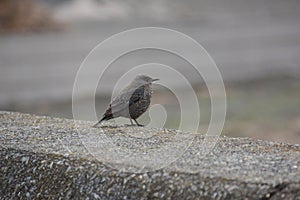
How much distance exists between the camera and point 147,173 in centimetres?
288

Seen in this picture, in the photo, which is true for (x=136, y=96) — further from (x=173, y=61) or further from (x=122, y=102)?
(x=173, y=61)

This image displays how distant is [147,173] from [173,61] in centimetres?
881

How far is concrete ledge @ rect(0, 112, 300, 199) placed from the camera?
270cm

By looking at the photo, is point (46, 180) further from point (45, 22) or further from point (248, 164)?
point (45, 22)

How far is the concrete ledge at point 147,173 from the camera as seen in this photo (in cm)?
270

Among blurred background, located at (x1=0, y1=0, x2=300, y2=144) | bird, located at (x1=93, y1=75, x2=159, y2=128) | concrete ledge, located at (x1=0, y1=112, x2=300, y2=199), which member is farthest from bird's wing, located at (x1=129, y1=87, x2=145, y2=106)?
blurred background, located at (x1=0, y1=0, x2=300, y2=144)

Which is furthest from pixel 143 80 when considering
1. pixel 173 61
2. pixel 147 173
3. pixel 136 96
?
pixel 173 61

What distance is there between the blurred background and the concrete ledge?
480 cm

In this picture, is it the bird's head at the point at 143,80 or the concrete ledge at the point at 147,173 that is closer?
the concrete ledge at the point at 147,173

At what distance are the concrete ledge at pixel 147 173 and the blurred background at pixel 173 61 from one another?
4.80m

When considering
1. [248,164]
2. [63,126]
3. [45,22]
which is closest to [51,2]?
[45,22]

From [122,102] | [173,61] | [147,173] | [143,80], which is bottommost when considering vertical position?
[147,173]

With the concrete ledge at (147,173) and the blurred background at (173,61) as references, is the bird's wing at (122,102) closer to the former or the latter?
the concrete ledge at (147,173)

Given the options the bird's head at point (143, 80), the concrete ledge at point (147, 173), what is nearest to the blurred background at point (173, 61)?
the bird's head at point (143, 80)
